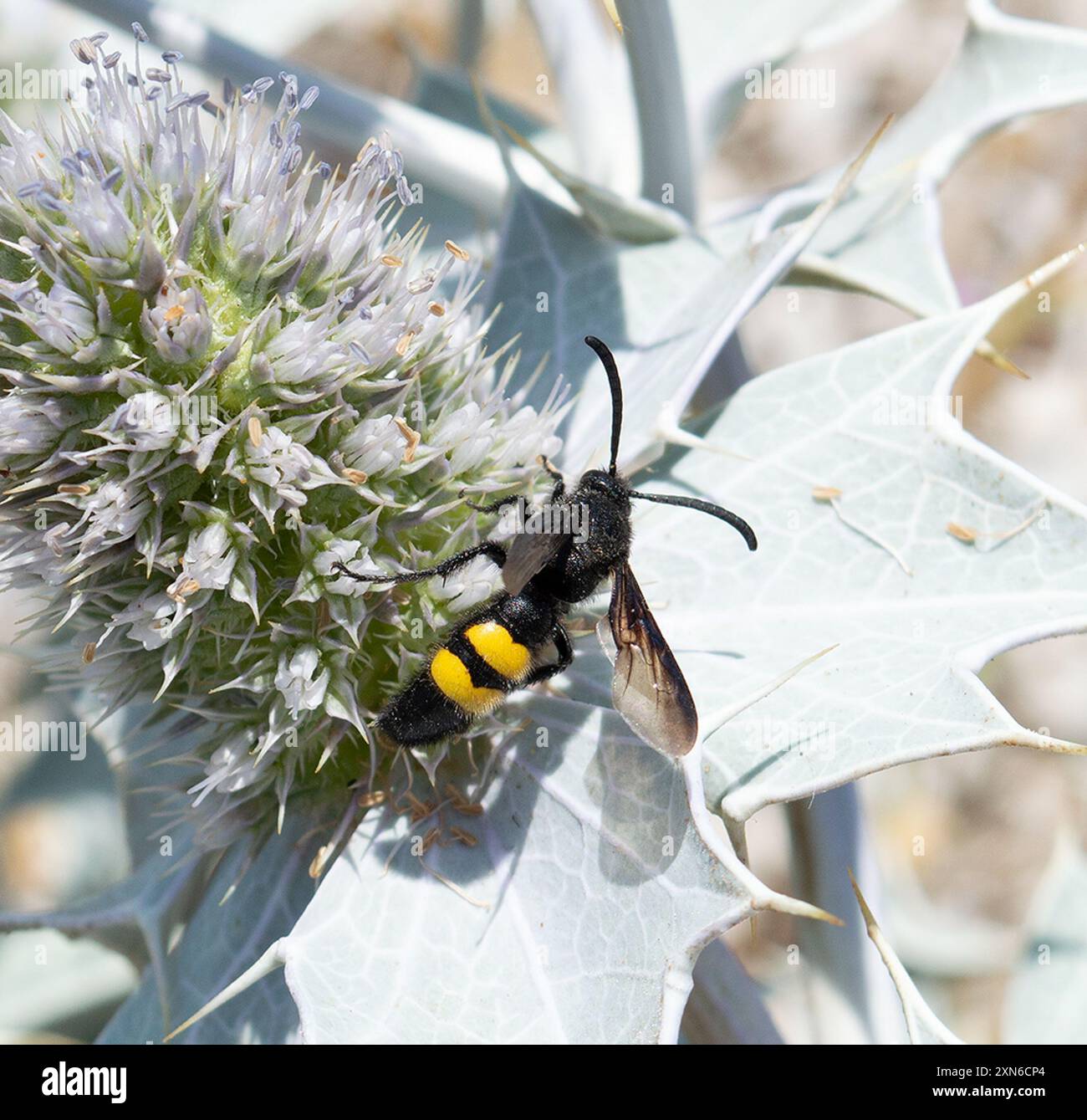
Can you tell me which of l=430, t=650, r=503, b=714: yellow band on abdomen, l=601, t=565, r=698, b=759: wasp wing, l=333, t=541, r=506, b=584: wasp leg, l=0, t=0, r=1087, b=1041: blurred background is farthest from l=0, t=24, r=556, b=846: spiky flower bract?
l=0, t=0, r=1087, b=1041: blurred background

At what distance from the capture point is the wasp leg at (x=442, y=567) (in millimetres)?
1586

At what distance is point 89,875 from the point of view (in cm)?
305

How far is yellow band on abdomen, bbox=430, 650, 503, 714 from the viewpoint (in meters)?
1.58

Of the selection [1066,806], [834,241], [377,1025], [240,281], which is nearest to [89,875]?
[377,1025]

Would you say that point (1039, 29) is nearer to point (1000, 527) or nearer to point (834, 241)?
point (834, 241)

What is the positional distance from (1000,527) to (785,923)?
10.7 ft

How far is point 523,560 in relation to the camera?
1.53 metres

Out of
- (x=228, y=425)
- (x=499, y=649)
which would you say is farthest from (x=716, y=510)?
(x=228, y=425)

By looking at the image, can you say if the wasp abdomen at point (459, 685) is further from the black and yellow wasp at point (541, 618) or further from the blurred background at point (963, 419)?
the blurred background at point (963, 419)

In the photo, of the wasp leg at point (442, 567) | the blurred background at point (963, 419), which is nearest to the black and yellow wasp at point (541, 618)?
the wasp leg at point (442, 567)

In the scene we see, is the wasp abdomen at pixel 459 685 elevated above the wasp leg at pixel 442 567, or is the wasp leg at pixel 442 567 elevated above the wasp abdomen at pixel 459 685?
the wasp leg at pixel 442 567

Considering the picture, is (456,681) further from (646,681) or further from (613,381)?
(613,381)

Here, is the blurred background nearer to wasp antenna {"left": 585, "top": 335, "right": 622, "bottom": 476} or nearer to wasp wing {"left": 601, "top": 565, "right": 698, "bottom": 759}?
wasp antenna {"left": 585, "top": 335, "right": 622, "bottom": 476}

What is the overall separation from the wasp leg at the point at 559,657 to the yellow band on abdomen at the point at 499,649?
61 millimetres
